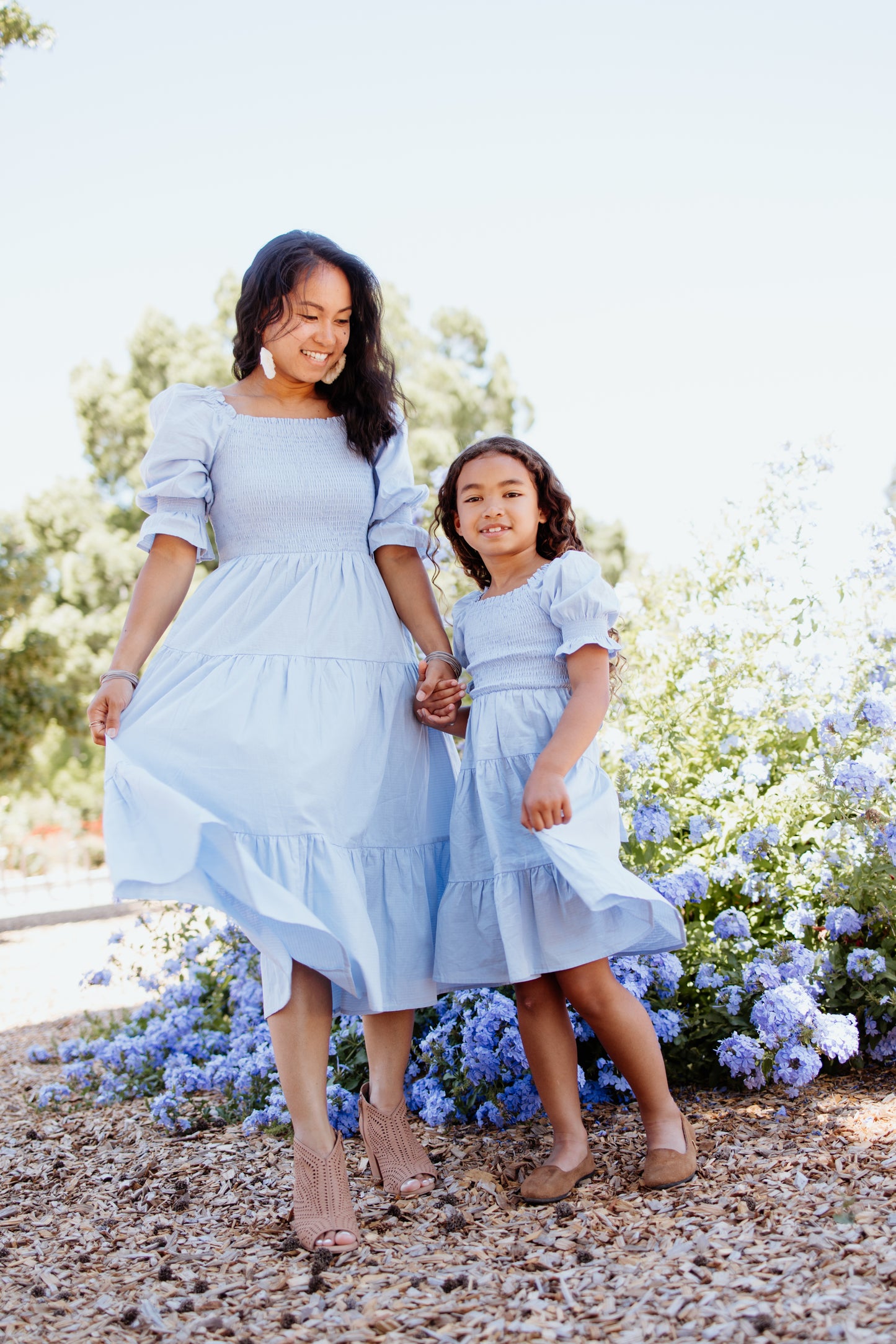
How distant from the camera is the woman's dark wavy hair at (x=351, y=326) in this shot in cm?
235

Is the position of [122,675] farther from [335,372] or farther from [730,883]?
[730,883]

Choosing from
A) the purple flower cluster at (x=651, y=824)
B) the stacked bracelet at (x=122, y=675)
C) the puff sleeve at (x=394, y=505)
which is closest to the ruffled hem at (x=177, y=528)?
the stacked bracelet at (x=122, y=675)

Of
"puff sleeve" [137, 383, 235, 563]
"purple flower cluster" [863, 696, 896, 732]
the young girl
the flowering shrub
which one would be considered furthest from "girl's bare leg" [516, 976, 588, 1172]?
"purple flower cluster" [863, 696, 896, 732]

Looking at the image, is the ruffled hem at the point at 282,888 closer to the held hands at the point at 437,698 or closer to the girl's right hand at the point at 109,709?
the girl's right hand at the point at 109,709

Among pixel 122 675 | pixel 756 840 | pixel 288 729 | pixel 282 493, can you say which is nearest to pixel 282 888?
pixel 288 729

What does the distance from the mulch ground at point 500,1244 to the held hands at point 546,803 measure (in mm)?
706

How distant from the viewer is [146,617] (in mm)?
2270

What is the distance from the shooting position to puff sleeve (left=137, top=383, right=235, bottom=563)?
2.30 m

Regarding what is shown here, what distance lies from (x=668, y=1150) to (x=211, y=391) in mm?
1793

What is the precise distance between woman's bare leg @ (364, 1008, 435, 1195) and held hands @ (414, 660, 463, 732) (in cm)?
61

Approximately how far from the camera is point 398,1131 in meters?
2.32

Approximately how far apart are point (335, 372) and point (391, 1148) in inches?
65.5

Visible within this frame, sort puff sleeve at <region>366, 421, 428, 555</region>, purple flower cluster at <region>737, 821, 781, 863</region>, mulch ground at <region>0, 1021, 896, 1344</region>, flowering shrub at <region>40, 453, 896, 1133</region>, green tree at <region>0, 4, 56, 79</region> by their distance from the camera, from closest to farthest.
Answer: mulch ground at <region>0, 1021, 896, 1344</region>
puff sleeve at <region>366, 421, 428, 555</region>
flowering shrub at <region>40, 453, 896, 1133</region>
purple flower cluster at <region>737, 821, 781, 863</region>
green tree at <region>0, 4, 56, 79</region>

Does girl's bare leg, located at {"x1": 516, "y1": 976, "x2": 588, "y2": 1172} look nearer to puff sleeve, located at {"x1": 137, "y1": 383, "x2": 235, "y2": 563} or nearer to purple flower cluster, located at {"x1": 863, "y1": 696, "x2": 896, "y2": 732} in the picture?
puff sleeve, located at {"x1": 137, "y1": 383, "x2": 235, "y2": 563}
